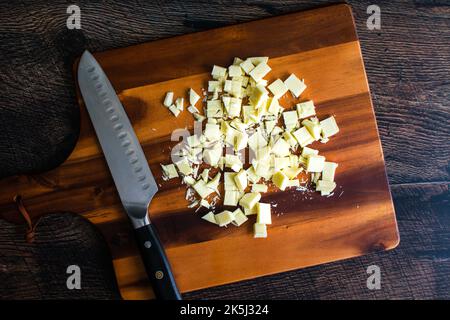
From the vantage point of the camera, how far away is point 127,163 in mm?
1300

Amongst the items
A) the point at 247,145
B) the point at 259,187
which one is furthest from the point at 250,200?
the point at 247,145

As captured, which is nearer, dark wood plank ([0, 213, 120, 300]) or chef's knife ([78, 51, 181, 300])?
chef's knife ([78, 51, 181, 300])

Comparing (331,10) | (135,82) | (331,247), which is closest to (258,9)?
(331,10)

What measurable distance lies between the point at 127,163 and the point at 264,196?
0.39 m

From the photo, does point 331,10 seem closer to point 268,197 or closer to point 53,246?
point 268,197

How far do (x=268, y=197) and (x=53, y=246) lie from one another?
64cm

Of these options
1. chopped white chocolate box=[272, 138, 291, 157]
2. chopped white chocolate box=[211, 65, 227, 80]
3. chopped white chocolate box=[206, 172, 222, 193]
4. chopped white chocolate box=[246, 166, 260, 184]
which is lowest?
chopped white chocolate box=[246, 166, 260, 184]

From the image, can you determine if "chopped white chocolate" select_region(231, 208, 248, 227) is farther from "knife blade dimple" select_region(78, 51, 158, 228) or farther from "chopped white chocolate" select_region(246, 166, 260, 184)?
"knife blade dimple" select_region(78, 51, 158, 228)

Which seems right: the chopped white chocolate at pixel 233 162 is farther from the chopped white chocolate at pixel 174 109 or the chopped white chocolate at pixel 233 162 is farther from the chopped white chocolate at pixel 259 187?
the chopped white chocolate at pixel 174 109

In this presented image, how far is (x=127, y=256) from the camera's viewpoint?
133cm

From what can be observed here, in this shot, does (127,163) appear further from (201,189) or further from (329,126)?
(329,126)

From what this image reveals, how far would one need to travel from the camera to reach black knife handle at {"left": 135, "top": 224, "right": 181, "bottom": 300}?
4.17ft

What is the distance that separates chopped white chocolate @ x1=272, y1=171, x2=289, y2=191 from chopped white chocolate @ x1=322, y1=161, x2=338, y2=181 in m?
0.11

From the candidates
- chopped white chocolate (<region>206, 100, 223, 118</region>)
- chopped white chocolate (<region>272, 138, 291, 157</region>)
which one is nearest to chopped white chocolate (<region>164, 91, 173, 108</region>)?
chopped white chocolate (<region>206, 100, 223, 118</region>)
